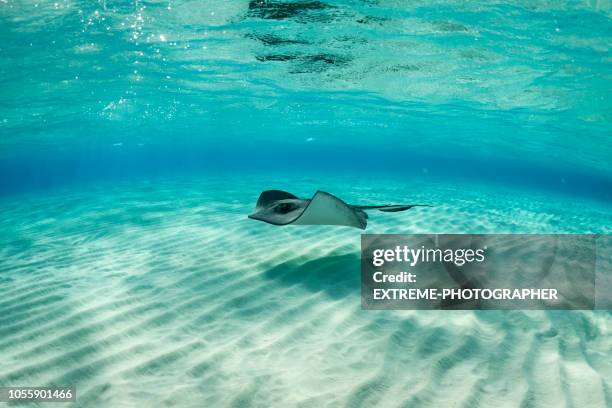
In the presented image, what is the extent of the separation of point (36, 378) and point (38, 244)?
586cm

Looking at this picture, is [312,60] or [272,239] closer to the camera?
[272,239]

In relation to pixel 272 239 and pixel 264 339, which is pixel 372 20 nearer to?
pixel 272 239

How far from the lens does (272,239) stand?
6.90m

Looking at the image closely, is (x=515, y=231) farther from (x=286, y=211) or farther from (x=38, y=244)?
(x=38, y=244)

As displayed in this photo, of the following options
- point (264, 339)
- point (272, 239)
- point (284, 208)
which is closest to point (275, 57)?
point (272, 239)

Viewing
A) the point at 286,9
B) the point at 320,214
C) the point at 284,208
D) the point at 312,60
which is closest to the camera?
the point at 320,214

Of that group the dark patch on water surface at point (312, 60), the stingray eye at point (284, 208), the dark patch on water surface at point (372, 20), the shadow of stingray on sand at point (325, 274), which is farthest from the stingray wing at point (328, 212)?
the dark patch on water surface at point (312, 60)

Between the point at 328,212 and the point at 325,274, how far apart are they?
1.22 m

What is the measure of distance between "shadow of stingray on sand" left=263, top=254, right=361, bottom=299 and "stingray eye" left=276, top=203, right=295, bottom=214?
34.7 inches

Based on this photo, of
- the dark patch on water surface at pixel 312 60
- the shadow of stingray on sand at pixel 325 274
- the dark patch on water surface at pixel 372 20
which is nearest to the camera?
the shadow of stingray on sand at pixel 325 274

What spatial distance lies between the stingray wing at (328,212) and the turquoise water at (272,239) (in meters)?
0.90

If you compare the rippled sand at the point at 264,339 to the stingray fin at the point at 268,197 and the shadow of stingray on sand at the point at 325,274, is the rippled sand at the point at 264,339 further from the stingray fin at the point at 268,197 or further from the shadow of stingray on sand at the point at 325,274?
the stingray fin at the point at 268,197

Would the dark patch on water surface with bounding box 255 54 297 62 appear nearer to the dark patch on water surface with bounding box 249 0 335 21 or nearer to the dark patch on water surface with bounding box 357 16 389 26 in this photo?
the dark patch on water surface with bounding box 249 0 335 21

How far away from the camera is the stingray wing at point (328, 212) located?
404 centimetres
